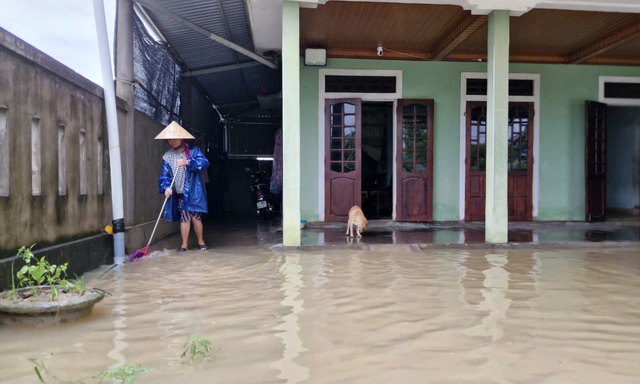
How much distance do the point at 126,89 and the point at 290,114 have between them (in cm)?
207

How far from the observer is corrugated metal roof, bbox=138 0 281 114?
6.69m

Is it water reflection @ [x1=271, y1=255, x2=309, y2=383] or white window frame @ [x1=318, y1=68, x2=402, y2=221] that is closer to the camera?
water reflection @ [x1=271, y1=255, x2=309, y2=383]

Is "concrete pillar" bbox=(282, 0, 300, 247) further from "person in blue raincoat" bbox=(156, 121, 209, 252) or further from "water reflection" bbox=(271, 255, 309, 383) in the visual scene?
"water reflection" bbox=(271, 255, 309, 383)

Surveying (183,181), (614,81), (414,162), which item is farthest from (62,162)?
(614,81)

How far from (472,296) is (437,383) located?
1672 millimetres

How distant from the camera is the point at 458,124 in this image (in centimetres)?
862

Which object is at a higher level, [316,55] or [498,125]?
[316,55]

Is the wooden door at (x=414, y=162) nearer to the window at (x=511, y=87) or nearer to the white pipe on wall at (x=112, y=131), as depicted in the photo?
the window at (x=511, y=87)

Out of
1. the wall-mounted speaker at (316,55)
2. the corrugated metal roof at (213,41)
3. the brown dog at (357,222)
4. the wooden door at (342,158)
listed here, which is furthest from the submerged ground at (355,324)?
the wall-mounted speaker at (316,55)

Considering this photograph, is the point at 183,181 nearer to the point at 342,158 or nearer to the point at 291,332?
the point at 342,158

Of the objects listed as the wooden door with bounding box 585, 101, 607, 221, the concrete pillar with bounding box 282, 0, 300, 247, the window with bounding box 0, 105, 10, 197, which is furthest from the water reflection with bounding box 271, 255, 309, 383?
the wooden door with bounding box 585, 101, 607, 221

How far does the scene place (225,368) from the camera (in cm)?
224

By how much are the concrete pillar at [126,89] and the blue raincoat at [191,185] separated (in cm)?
44

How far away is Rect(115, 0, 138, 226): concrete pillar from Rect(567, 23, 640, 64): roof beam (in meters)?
7.11
